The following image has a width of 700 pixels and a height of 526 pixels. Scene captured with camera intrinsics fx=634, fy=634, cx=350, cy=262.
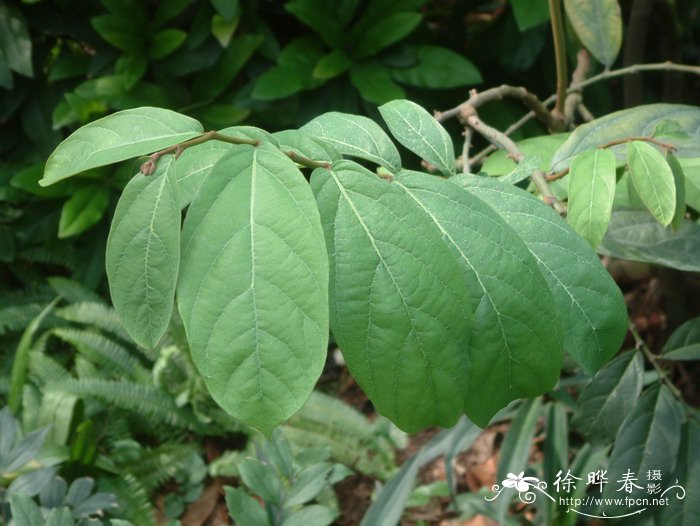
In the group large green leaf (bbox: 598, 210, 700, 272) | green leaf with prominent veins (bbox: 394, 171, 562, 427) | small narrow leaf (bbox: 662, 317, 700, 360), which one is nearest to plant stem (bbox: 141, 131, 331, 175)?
green leaf with prominent veins (bbox: 394, 171, 562, 427)

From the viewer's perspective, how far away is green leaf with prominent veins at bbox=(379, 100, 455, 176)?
29.4 inches

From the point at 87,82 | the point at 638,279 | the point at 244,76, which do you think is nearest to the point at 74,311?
the point at 87,82

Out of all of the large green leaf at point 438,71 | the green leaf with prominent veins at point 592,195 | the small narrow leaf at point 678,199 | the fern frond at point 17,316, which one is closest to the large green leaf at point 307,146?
the green leaf with prominent veins at point 592,195

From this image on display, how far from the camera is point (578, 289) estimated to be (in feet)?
1.98

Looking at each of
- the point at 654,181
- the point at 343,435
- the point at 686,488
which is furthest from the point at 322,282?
the point at 343,435

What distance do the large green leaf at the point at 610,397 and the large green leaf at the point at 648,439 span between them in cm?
3

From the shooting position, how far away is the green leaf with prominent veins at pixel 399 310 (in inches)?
19.2

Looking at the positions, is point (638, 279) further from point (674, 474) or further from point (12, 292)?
point (12, 292)

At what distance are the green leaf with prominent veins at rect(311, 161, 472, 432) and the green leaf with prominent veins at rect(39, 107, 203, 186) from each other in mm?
154

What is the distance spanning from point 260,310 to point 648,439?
2.98 feet

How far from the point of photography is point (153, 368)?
263 cm

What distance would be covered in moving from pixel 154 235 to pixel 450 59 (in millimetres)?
1832

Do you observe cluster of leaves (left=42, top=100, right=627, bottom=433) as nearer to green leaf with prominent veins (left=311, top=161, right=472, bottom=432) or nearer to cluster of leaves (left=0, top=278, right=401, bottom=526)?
green leaf with prominent veins (left=311, top=161, right=472, bottom=432)

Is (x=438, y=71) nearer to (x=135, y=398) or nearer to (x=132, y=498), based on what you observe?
(x=135, y=398)
